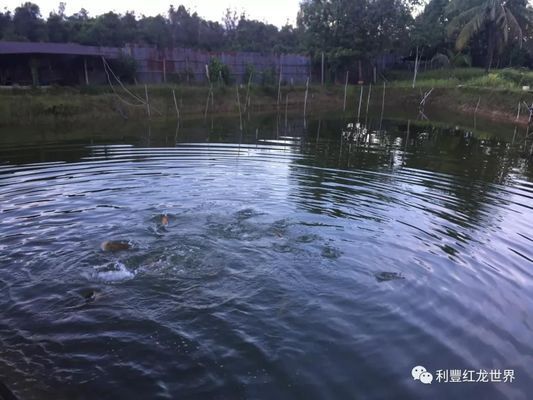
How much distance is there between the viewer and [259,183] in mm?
11664

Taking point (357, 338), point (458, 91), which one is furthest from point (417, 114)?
point (357, 338)

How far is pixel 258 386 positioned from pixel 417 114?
3434 cm

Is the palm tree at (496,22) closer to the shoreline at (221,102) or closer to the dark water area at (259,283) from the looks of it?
the shoreline at (221,102)

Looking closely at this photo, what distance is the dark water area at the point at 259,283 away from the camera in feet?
15.1

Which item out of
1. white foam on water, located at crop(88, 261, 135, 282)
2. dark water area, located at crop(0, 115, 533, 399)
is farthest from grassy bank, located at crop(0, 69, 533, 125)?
white foam on water, located at crop(88, 261, 135, 282)
